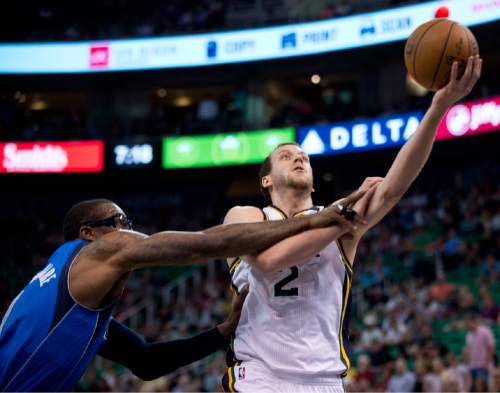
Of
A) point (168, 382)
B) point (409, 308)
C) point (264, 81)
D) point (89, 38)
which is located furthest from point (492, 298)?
point (89, 38)

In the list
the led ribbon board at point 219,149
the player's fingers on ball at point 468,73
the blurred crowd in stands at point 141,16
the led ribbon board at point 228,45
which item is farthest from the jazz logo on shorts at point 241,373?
the blurred crowd in stands at point 141,16

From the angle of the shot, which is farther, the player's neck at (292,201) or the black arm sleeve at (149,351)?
the black arm sleeve at (149,351)

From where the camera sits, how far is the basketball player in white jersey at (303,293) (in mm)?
3607

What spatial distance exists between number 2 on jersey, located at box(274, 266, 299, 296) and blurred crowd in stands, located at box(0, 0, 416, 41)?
18.6 meters

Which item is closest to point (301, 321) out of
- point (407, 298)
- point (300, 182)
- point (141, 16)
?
point (300, 182)

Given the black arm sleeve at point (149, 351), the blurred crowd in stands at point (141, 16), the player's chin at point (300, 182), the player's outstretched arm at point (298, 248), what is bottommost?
the black arm sleeve at point (149, 351)

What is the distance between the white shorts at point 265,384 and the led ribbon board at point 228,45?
15448mm

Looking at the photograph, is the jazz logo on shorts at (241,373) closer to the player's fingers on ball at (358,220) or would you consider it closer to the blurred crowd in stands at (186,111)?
the player's fingers on ball at (358,220)

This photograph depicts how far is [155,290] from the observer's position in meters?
19.1

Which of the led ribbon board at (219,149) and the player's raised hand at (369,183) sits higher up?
the led ribbon board at (219,149)

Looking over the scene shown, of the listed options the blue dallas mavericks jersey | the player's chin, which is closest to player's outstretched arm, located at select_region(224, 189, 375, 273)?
the player's chin

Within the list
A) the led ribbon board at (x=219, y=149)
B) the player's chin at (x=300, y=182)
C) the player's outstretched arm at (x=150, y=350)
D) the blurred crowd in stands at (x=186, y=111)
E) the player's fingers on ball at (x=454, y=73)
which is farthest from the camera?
the blurred crowd in stands at (x=186, y=111)

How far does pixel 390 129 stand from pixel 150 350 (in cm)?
1393

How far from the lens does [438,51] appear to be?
3.55 metres
